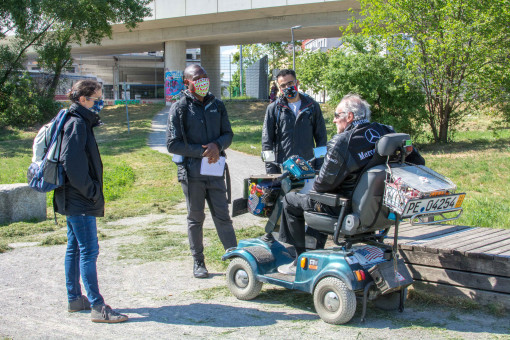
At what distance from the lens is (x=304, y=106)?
20.1ft

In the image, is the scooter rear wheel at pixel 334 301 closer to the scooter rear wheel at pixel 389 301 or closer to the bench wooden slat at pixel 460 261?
the scooter rear wheel at pixel 389 301

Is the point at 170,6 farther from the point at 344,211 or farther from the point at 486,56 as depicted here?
the point at 344,211

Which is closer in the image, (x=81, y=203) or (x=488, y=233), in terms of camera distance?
(x=81, y=203)

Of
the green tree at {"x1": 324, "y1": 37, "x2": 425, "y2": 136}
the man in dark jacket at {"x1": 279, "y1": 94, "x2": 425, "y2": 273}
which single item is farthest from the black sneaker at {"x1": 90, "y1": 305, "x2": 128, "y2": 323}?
the green tree at {"x1": 324, "y1": 37, "x2": 425, "y2": 136}

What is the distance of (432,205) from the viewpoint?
12.5 feet

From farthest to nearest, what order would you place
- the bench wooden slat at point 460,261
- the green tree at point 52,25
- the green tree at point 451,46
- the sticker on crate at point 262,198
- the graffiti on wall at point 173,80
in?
Answer: the graffiti on wall at point 173,80
the green tree at point 52,25
the green tree at point 451,46
the sticker on crate at point 262,198
the bench wooden slat at point 460,261

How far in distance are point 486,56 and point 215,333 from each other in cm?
1403

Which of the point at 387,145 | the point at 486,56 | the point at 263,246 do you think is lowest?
the point at 263,246

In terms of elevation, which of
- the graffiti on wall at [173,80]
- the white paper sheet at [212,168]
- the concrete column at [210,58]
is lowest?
the white paper sheet at [212,168]

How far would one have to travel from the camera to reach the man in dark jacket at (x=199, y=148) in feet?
17.8

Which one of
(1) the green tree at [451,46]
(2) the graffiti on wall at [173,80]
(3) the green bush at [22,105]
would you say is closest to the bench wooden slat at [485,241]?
(1) the green tree at [451,46]

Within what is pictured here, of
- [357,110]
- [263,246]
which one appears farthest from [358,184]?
[263,246]

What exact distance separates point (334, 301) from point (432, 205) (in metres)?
1.10

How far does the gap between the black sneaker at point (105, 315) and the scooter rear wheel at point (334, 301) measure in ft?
5.38
